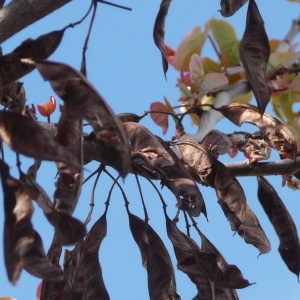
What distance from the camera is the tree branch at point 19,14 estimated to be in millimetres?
885

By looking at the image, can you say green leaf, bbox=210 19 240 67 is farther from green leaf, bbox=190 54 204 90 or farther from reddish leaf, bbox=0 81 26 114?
reddish leaf, bbox=0 81 26 114

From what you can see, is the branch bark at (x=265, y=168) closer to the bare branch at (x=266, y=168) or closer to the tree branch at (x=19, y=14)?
the bare branch at (x=266, y=168)

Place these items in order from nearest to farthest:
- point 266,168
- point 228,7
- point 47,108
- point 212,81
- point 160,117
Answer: point 228,7 → point 266,168 → point 47,108 → point 212,81 → point 160,117

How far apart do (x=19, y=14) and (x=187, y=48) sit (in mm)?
1219

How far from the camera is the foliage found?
735 mm

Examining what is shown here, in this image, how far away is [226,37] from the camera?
7.07 ft

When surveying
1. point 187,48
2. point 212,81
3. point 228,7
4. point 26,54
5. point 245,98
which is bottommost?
point 26,54

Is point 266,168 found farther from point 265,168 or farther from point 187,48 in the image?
point 187,48

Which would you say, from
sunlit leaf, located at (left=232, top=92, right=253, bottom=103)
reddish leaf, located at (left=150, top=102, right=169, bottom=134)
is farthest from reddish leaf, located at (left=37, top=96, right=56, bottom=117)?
sunlit leaf, located at (left=232, top=92, right=253, bottom=103)

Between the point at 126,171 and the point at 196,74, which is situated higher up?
the point at 196,74

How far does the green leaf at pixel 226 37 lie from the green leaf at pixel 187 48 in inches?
3.9

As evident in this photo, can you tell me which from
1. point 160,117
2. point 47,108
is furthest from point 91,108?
point 160,117

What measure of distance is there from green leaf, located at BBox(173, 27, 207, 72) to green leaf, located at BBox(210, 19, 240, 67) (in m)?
0.10

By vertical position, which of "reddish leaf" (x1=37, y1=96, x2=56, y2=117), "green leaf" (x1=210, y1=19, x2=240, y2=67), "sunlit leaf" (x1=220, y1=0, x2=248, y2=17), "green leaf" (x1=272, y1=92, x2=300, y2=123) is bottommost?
"sunlit leaf" (x1=220, y1=0, x2=248, y2=17)
